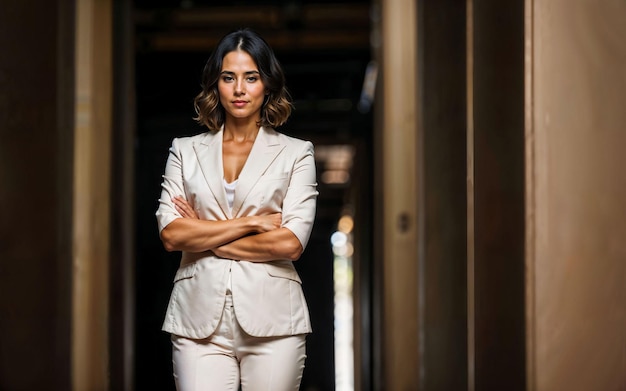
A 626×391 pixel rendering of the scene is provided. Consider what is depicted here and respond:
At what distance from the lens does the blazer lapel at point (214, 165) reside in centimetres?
233

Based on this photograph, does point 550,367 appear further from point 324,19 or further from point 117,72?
point 324,19

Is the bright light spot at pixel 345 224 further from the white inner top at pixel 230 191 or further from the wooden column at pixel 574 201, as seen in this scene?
the white inner top at pixel 230 191

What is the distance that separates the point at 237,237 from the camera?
7.61 feet

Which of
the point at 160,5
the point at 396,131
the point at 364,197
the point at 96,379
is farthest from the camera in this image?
the point at 364,197

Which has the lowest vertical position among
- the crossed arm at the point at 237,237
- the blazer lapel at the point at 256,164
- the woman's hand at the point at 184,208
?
the crossed arm at the point at 237,237

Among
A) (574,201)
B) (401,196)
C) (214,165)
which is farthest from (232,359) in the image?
(401,196)

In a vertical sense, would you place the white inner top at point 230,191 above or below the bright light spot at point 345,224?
above

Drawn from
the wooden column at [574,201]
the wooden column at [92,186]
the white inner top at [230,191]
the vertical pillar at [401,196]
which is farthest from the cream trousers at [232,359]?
the vertical pillar at [401,196]

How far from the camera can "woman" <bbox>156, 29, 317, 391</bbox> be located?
231 centimetres

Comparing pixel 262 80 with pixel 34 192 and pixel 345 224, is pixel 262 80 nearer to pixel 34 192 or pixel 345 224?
pixel 34 192

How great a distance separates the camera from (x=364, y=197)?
9.02 m

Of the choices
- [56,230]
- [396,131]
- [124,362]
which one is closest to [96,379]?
[124,362]

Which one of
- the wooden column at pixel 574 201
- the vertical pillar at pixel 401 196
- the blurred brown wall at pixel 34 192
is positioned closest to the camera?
the wooden column at pixel 574 201

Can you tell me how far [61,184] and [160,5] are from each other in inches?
149
